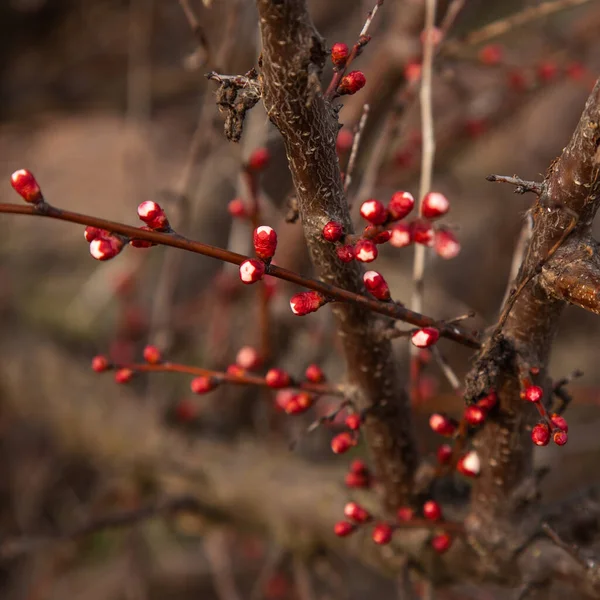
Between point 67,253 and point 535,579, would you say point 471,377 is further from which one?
point 67,253

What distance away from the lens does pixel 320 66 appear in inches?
29.5

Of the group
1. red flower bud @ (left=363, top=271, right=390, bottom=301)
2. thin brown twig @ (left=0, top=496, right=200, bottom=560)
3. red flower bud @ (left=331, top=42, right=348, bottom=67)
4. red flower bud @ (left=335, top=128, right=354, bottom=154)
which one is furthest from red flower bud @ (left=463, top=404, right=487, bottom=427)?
thin brown twig @ (left=0, top=496, right=200, bottom=560)

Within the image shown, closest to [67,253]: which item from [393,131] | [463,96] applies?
[463,96]

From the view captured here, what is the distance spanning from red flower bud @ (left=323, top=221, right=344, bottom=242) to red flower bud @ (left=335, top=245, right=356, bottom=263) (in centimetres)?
1

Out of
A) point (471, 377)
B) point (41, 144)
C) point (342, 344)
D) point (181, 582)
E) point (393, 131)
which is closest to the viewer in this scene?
point (471, 377)

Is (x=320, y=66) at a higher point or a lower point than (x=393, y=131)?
lower

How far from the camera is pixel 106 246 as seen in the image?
792mm

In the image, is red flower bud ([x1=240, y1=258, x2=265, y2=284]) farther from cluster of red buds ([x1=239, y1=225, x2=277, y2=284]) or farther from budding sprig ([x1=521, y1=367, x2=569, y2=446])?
budding sprig ([x1=521, y1=367, x2=569, y2=446])

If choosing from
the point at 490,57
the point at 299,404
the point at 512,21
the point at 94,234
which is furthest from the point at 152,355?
the point at 490,57

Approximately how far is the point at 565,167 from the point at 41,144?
503cm

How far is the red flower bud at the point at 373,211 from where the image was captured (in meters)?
0.81

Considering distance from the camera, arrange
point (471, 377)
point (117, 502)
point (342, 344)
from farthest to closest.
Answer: point (117, 502) < point (342, 344) < point (471, 377)

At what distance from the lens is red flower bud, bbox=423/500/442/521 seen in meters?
1.18

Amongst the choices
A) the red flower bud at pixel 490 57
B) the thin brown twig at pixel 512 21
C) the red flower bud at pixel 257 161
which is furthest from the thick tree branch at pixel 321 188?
the red flower bud at pixel 490 57
